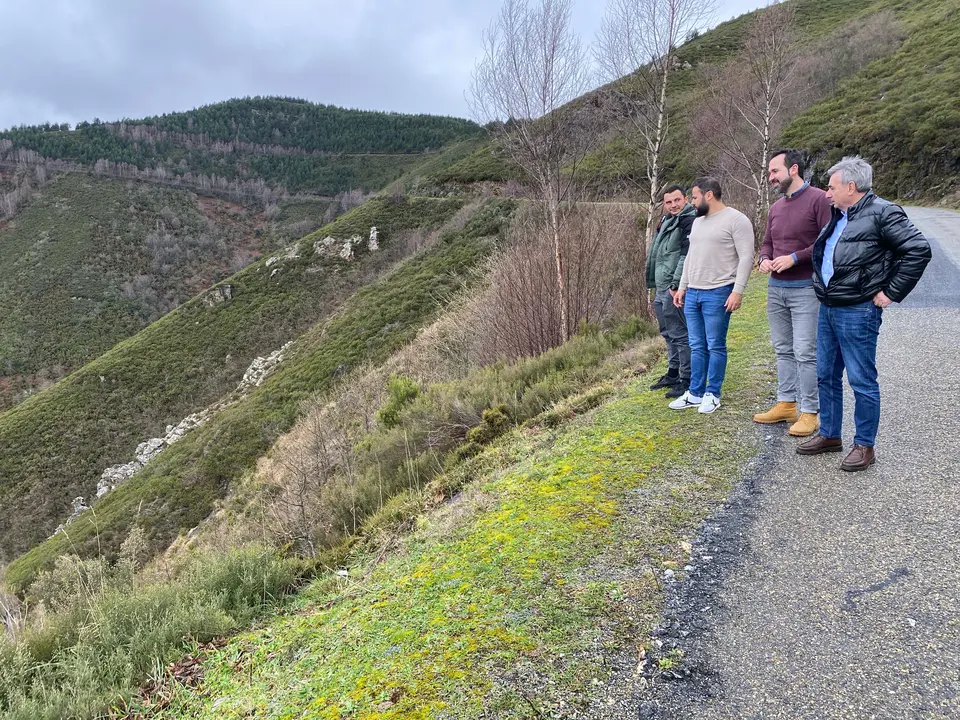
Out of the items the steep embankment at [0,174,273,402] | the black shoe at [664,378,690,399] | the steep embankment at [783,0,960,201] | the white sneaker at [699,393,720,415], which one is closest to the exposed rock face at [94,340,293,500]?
the black shoe at [664,378,690,399]

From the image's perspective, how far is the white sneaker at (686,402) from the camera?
191 inches

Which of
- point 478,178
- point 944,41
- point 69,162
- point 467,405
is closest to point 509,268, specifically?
point 467,405

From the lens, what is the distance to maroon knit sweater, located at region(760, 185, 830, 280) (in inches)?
156

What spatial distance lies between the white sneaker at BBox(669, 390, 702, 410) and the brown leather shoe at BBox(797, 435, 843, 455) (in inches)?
46.9

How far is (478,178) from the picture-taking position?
51.1 m

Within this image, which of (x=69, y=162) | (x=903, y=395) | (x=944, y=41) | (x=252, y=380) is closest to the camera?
(x=903, y=395)

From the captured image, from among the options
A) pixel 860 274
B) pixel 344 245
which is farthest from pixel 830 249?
pixel 344 245

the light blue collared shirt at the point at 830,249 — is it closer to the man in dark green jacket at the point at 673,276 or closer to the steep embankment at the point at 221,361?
the man in dark green jacket at the point at 673,276

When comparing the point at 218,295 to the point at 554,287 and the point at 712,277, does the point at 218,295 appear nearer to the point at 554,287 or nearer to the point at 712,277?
the point at 554,287

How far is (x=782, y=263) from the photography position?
394 cm

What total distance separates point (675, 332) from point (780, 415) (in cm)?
141

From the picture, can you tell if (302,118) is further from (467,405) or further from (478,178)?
(467,405)

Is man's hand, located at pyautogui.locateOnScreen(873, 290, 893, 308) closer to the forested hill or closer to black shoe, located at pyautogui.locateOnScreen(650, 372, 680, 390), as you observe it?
black shoe, located at pyautogui.locateOnScreen(650, 372, 680, 390)

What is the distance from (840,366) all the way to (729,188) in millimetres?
19577
